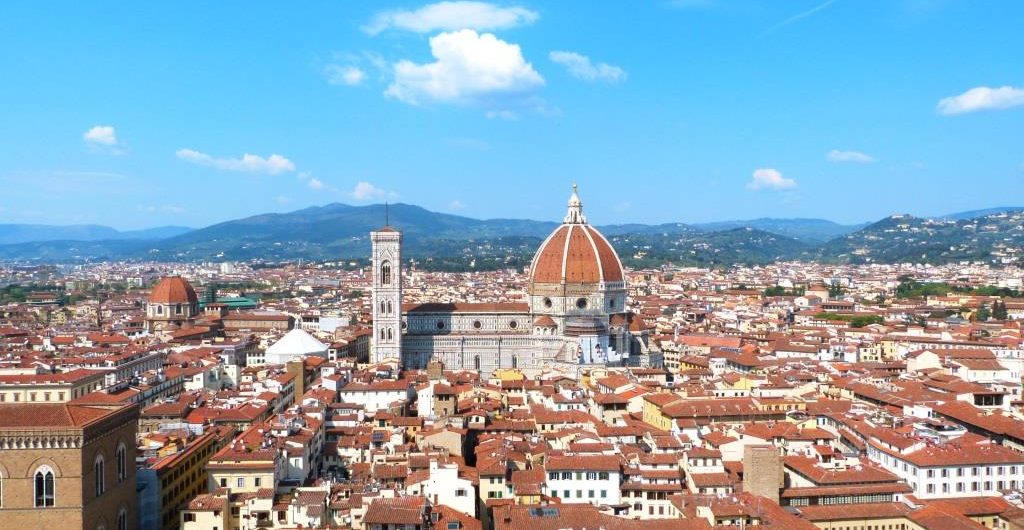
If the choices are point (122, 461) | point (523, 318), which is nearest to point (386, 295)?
point (523, 318)

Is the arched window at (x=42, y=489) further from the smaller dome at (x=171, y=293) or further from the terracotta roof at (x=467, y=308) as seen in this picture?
the smaller dome at (x=171, y=293)

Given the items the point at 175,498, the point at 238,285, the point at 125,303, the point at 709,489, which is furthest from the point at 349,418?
the point at 238,285

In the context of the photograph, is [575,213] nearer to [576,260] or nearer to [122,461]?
[576,260]

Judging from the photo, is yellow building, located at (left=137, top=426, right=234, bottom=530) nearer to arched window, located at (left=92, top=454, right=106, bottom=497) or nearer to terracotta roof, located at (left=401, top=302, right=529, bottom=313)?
arched window, located at (left=92, top=454, right=106, bottom=497)

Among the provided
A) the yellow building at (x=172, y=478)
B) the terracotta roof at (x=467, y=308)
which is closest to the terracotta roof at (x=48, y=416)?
the yellow building at (x=172, y=478)

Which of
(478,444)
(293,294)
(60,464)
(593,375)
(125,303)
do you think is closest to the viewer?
(60,464)

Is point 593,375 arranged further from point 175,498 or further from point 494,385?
point 175,498
